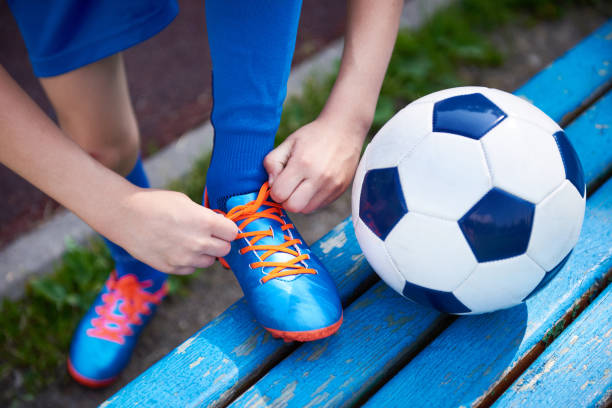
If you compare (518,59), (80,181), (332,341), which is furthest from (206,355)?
(518,59)

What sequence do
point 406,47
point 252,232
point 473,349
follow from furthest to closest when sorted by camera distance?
point 406,47
point 252,232
point 473,349

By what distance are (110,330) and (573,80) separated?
1.56 m

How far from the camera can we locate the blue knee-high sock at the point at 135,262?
1.42 m

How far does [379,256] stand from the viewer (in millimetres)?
934

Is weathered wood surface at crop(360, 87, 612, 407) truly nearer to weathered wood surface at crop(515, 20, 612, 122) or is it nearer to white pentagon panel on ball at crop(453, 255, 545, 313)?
white pentagon panel on ball at crop(453, 255, 545, 313)

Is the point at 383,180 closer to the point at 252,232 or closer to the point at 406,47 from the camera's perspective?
the point at 252,232

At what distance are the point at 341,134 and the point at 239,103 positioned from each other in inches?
9.6

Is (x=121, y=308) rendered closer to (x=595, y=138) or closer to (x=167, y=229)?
(x=167, y=229)

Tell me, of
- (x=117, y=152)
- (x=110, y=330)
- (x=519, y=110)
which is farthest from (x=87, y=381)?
(x=519, y=110)

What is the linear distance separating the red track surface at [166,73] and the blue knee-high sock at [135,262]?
653 millimetres

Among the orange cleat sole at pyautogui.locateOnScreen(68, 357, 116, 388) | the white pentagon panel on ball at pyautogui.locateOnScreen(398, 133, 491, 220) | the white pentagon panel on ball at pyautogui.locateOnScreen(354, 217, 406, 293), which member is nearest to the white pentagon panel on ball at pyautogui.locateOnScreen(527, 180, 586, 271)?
the white pentagon panel on ball at pyautogui.locateOnScreen(398, 133, 491, 220)

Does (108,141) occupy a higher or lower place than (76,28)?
lower

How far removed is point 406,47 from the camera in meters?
2.33

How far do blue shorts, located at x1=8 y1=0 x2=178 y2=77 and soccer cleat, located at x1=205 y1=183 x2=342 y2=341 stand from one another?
45 centimetres
